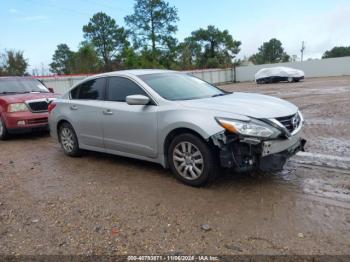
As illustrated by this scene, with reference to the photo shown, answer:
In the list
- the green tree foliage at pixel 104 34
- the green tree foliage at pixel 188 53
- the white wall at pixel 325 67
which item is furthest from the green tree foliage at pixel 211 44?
the white wall at pixel 325 67

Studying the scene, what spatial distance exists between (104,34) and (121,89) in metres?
57.2

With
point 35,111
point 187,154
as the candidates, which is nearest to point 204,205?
point 187,154

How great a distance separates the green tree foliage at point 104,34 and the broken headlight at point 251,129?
5719 cm

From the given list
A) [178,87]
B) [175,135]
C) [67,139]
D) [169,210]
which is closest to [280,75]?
[67,139]

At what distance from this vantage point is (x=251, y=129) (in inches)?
157

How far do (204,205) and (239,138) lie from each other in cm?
89

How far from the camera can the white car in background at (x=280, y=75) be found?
29.9m

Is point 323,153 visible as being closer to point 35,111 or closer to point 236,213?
point 236,213

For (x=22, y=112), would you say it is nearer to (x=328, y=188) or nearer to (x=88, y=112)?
(x=88, y=112)

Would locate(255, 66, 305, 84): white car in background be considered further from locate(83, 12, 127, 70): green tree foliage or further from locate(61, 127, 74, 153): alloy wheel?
locate(83, 12, 127, 70): green tree foliage

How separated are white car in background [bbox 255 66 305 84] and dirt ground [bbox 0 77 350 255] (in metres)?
25.7

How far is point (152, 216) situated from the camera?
3781 mm

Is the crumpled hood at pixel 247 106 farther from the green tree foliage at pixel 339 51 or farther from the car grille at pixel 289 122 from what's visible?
the green tree foliage at pixel 339 51

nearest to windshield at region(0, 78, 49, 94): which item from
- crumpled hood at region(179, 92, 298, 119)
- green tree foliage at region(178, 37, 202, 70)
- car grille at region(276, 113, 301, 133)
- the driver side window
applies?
the driver side window
